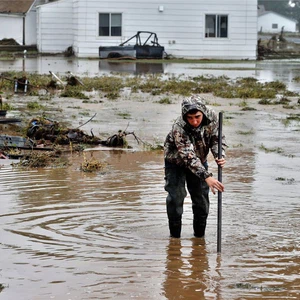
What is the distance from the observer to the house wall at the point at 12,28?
51.8 m

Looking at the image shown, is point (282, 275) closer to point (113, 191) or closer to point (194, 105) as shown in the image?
point (194, 105)

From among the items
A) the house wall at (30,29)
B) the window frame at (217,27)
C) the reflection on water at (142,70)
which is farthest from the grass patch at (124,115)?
the house wall at (30,29)

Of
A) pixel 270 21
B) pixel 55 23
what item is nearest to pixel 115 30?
pixel 55 23

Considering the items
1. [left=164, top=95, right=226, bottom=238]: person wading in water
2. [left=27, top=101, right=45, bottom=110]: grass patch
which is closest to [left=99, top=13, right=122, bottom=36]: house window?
[left=27, top=101, right=45, bottom=110]: grass patch

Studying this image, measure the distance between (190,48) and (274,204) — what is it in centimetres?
3703

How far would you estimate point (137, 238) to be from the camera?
324 inches

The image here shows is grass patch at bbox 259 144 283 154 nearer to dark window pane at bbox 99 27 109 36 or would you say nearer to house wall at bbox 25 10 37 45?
dark window pane at bbox 99 27 109 36

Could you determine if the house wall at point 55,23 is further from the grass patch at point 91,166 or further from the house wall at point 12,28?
the grass patch at point 91,166

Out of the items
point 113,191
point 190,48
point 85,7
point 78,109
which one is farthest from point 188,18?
point 113,191

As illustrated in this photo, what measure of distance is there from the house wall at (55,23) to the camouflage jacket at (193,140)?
40395mm

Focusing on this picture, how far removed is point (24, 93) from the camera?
22531 millimetres

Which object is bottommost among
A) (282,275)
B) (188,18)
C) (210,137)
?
(282,275)

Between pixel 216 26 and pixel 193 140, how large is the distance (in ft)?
129

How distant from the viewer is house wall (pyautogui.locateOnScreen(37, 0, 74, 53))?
1868 inches
